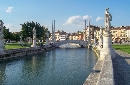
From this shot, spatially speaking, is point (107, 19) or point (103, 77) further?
point (107, 19)

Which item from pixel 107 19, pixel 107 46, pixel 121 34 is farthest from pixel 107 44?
pixel 121 34

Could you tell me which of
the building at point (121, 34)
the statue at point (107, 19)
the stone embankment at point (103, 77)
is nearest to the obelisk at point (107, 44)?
the statue at point (107, 19)

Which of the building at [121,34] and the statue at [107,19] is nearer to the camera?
the statue at [107,19]

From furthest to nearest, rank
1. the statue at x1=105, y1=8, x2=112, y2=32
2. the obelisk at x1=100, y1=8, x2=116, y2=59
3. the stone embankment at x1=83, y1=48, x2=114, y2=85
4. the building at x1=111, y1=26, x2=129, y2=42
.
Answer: the building at x1=111, y1=26, x2=129, y2=42, the statue at x1=105, y1=8, x2=112, y2=32, the obelisk at x1=100, y1=8, x2=116, y2=59, the stone embankment at x1=83, y1=48, x2=114, y2=85

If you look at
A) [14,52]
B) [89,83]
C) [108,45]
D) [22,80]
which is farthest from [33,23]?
[89,83]

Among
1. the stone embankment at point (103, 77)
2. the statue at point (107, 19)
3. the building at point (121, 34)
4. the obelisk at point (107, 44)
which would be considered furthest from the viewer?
the building at point (121, 34)

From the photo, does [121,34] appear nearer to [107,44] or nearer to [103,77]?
[107,44]

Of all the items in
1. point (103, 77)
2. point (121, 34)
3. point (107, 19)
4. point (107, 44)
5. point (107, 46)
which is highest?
point (121, 34)

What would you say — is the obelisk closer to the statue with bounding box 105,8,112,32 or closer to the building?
the statue with bounding box 105,8,112,32

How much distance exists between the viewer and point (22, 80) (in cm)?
2009

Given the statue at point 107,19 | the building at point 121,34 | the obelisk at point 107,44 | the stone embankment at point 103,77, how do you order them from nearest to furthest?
the stone embankment at point 103,77
the obelisk at point 107,44
the statue at point 107,19
the building at point 121,34

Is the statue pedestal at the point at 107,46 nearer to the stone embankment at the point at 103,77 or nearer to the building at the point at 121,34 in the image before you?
the stone embankment at the point at 103,77

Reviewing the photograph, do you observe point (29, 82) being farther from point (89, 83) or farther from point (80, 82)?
point (89, 83)

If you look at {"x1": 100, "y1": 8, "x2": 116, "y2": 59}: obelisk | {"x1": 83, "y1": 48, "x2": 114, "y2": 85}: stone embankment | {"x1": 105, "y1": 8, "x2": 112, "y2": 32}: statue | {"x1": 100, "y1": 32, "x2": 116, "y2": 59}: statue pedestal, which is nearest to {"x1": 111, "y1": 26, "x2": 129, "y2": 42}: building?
{"x1": 105, "y1": 8, "x2": 112, "y2": 32}: statue
